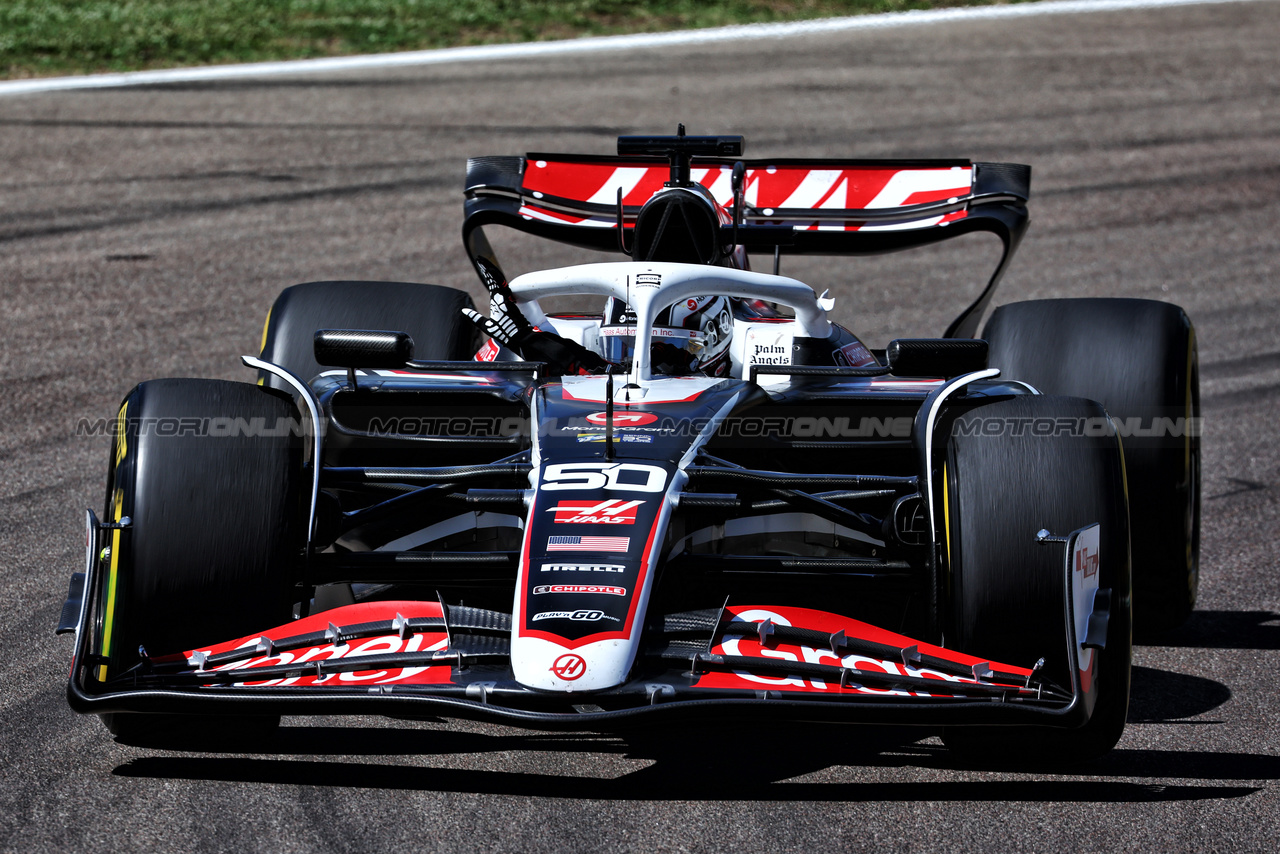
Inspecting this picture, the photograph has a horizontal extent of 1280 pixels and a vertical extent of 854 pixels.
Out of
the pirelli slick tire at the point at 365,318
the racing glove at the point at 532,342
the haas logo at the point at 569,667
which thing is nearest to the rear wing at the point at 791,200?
the pirelli slick tire at the point at 365,318

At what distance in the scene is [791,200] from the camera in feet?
21.5

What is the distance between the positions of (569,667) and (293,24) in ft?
49.6

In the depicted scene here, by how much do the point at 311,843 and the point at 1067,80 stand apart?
1457cm

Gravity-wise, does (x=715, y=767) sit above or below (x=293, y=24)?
below

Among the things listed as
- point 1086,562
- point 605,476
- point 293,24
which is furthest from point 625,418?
point 293,24

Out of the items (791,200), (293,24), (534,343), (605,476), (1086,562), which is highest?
(293,24)

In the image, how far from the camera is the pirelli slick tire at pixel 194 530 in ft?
12.8

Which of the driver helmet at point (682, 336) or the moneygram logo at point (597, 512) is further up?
the driver helmet at point (682, 336)

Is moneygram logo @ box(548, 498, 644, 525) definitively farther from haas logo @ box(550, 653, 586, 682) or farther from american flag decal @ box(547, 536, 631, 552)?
haas logo @ box(550, 653, 586, 682)

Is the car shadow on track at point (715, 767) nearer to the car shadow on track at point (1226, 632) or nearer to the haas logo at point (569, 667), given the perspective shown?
the haas logo at point (569, 667)

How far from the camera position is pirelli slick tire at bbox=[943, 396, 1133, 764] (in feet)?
12.8

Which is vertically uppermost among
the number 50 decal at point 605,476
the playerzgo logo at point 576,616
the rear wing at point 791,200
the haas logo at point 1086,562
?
the rear wing at point 791,200

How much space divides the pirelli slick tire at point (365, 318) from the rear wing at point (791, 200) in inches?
13.0

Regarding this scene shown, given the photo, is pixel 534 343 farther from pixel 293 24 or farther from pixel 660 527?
pixel 293 24
